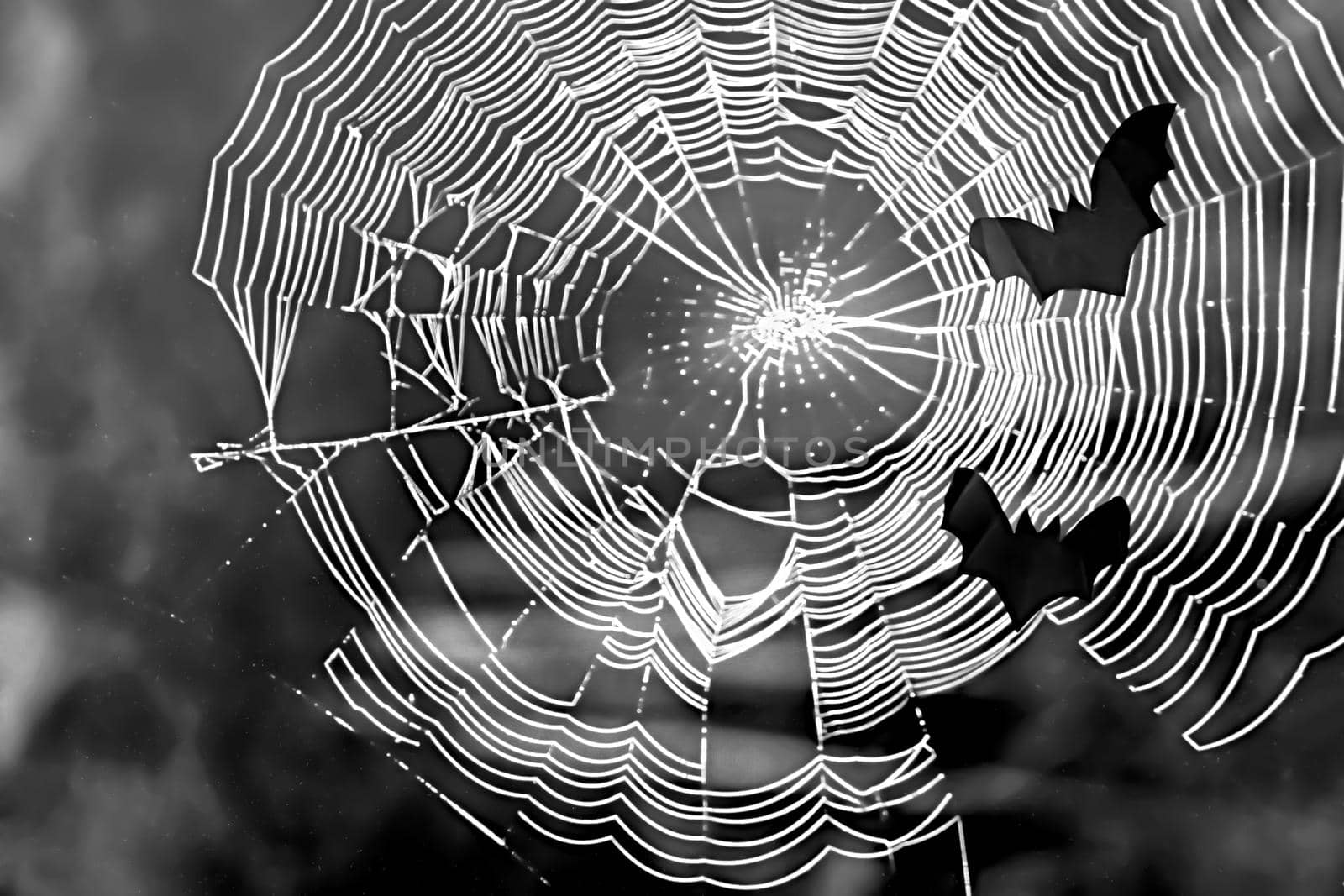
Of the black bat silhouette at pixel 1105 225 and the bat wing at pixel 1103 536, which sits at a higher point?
the black bat silhouette at pixel 1105 225

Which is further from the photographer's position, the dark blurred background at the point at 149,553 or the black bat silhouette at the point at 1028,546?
the dark blurred background at the point at 149,553

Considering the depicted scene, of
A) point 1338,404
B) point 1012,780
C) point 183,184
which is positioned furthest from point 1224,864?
point 183,184

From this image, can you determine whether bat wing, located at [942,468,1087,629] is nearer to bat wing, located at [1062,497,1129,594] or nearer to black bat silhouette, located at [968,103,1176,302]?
bat wing, located at [1062,497,1129,594]

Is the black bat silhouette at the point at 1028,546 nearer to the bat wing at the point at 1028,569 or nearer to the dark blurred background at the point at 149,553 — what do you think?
the bat wing at the point at 1028,569

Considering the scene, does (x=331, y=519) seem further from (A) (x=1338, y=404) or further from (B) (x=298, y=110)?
(A) (x=1338, y=404)

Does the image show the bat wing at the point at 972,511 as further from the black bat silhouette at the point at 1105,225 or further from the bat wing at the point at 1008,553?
the black bat silhouette at the point at 1105,225

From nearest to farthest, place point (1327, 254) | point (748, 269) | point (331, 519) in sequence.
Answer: point (1327, 254) → point (748, 269) → point (331, 519)

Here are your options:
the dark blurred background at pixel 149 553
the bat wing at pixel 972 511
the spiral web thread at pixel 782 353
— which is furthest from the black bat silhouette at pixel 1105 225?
the dark blurred background at pixel 149 553

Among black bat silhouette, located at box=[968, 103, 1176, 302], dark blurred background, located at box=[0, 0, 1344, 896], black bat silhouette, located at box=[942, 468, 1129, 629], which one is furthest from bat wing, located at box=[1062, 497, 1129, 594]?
dark blurred background, located at box=[0, 0, 1344, 896]
